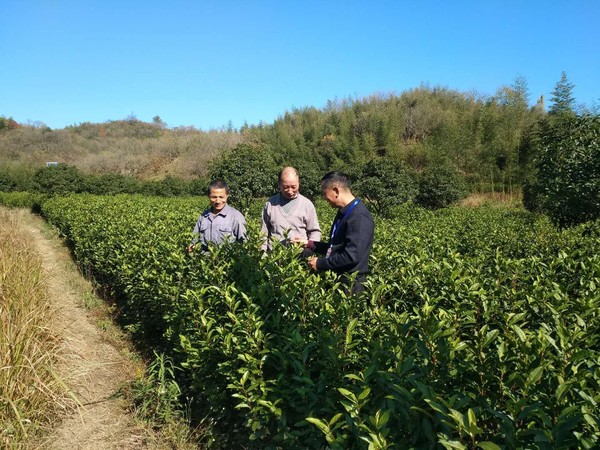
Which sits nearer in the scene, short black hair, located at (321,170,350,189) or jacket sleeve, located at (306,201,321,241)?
short black hair, located at (321,170,350,189)

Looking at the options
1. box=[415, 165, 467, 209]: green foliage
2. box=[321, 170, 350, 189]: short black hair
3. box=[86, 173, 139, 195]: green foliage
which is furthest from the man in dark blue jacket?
box=[86, 173, 139, 195]: green foliage

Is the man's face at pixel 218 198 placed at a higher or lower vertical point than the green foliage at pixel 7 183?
lower

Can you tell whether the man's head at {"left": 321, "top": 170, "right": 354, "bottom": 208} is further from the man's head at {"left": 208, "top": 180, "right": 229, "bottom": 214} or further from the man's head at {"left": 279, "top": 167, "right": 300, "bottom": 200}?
the man's head at {"left": 208, "top": 180, "right": 229, "bottom": 214}

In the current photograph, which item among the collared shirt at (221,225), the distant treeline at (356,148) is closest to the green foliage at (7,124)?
the distant treeline at (356,148)

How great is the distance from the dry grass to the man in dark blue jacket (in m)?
1.98

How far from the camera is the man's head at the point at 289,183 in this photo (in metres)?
3.52

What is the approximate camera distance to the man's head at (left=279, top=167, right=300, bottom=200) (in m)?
3.52

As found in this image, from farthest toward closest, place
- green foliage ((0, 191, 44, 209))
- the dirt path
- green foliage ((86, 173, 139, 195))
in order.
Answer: green foliage ((86, 173, 139, 195)), green foliage ((0, 191, 44, 209)), the dirt path

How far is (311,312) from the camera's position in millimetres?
2047

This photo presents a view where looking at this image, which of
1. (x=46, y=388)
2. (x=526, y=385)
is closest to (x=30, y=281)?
(x=46, y=388)

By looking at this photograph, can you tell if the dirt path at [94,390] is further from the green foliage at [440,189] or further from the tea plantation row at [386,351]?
the green foliage at [440,189]

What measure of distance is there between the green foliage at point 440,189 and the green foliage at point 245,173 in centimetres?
951

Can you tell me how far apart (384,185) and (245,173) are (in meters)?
5.42

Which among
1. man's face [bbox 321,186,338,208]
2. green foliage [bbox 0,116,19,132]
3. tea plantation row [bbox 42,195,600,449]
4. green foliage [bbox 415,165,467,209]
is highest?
green foliage [bbox 0,116,19,132]
